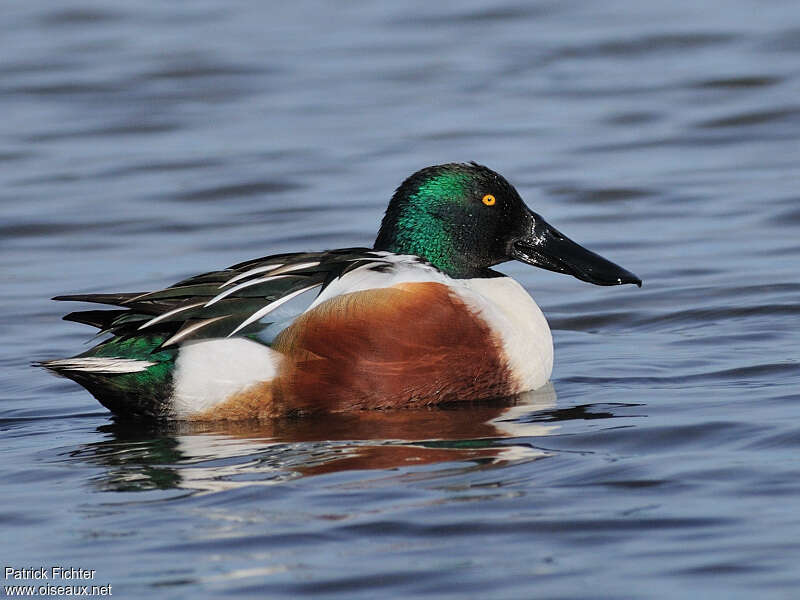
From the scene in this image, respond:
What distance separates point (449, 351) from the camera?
5.71 meters

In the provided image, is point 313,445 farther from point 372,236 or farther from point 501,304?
point 372,236

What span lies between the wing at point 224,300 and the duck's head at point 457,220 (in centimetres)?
39

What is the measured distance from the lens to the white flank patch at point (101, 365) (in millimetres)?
5598

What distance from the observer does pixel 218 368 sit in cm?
564

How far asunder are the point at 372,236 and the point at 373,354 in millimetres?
3224

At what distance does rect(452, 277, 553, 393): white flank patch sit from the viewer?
5.81 m

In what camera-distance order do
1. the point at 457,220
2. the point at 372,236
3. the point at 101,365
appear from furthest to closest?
the point at 372,236, the point at 457,220, the point at 101,365

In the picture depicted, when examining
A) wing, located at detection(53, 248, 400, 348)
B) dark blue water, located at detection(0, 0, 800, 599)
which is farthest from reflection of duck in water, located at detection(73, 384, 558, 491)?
wing, located at detection(53, 248, 400, 348)

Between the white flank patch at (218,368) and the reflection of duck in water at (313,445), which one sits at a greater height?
the white flank patch at (218,368)

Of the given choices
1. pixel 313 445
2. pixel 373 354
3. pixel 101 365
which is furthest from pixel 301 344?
pixel 101 365

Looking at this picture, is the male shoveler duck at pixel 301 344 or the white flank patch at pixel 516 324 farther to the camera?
the white flank patch at pixel 516 324

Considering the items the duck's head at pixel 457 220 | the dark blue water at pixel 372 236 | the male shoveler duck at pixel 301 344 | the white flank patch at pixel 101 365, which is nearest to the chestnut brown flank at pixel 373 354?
the male shoveler duck at pixel 301 344

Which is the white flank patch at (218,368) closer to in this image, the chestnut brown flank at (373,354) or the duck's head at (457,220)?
the chestnut brown flank at (373,354)

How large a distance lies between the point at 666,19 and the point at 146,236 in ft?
20.9
